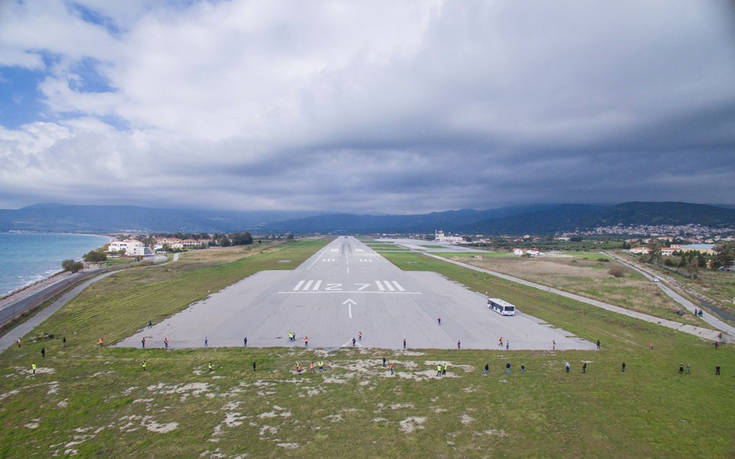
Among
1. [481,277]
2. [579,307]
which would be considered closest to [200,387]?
[579,307]

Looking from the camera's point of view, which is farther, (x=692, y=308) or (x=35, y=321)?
(x=692, y=308)

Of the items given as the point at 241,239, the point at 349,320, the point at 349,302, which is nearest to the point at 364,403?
the point at 349,320

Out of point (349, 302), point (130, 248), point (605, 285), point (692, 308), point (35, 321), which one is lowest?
point (692, 308)

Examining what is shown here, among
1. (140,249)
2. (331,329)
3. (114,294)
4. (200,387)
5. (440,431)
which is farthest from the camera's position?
(140,249)

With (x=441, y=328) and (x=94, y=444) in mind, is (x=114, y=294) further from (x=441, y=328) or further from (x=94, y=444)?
(x=441, y=328)

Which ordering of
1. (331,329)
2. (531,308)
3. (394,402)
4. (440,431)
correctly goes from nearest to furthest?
(440,431) → (394,402) → (331,329) → (531,308)

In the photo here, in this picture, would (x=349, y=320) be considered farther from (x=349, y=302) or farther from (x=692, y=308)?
(x=692, y=308)
